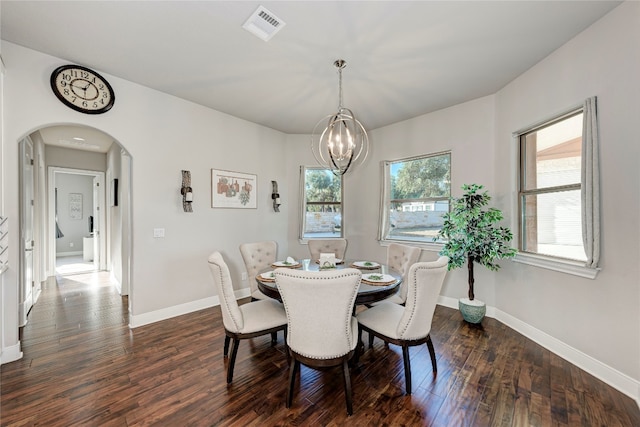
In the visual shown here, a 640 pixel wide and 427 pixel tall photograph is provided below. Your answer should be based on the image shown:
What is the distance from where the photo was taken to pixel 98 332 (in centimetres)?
288

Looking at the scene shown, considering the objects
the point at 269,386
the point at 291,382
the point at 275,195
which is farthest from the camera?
the point at 275,195

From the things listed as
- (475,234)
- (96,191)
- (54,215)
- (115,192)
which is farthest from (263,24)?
(54,215)

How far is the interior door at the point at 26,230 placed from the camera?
3.00 metres

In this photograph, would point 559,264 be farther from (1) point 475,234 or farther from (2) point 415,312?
(2) point 415,312

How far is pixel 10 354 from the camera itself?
2293mm

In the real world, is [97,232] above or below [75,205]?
below

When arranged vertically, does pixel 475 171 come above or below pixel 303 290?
above

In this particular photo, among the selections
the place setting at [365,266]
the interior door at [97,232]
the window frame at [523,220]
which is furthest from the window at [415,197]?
the interior door at [97,232]

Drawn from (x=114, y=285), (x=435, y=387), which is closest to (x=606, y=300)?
(x=435, y=387)

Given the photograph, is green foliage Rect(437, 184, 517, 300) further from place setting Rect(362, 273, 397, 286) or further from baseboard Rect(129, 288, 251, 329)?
baseboard Rect(129, 288, 251, 329)

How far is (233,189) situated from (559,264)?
4.10 meters

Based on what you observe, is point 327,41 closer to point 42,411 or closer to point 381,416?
point 381,416

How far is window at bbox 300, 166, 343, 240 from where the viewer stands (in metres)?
4.89

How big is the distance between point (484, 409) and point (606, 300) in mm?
1415
